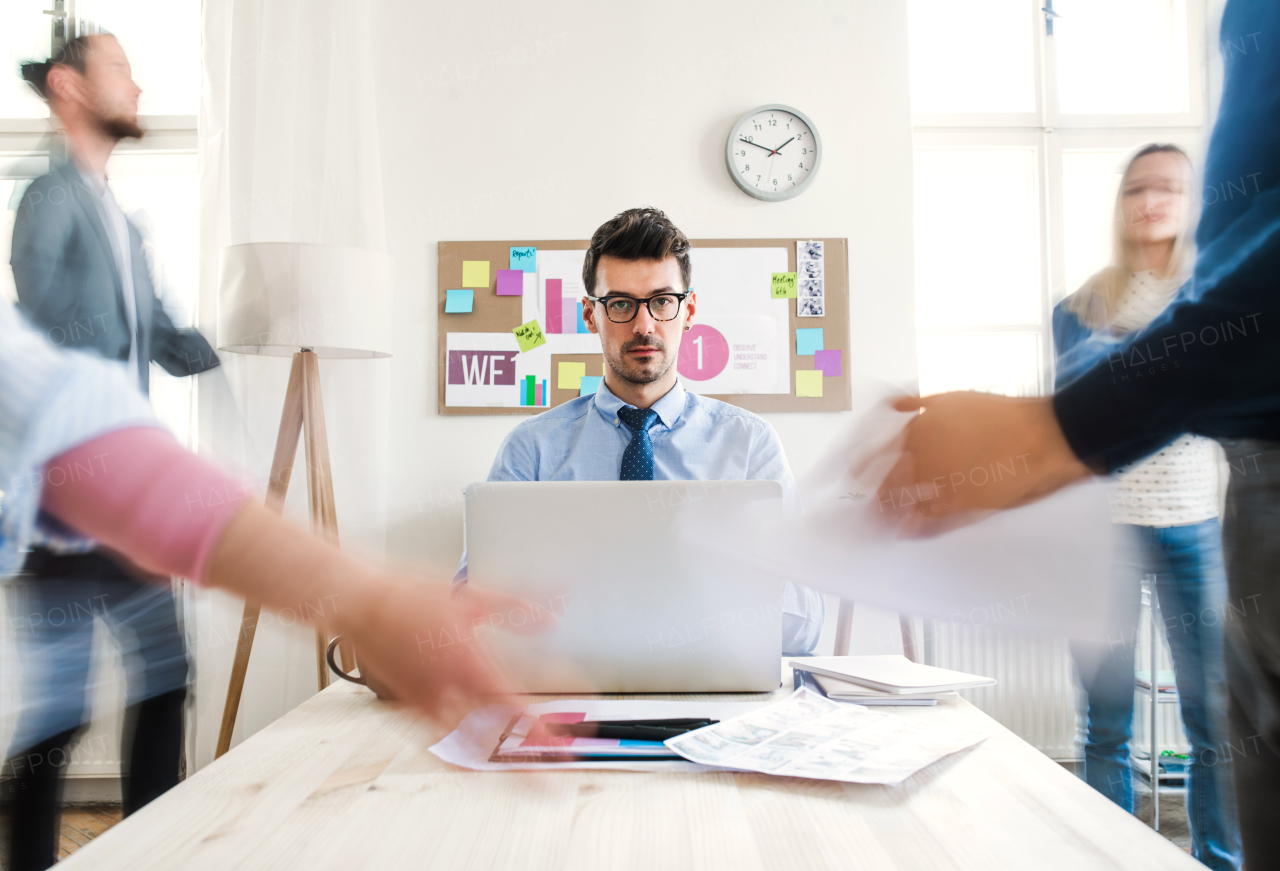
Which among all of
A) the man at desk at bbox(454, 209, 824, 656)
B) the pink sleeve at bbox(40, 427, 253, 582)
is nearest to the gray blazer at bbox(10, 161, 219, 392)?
the pink sleeve at bbox(40, 427, 253, 582)

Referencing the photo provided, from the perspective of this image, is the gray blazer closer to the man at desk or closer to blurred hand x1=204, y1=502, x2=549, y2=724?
blurred hand x1=204, y1=502, x2=549, y2=724

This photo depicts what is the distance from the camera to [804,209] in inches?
104

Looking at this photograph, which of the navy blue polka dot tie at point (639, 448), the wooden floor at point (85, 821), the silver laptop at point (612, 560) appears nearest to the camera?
the silver laptop at point (612, 560)

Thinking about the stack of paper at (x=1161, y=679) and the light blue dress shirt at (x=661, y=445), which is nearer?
the light blue dress shirt at (x=661, y=445)

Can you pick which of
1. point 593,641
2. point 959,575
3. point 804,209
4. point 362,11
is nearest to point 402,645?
point 959,575

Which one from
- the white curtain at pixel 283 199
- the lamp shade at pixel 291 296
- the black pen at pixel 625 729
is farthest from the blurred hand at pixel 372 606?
the white curtain at pixel 283 199

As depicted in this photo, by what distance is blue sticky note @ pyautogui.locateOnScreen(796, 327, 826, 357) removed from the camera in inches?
103

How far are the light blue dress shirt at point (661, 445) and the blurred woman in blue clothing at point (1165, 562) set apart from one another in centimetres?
84

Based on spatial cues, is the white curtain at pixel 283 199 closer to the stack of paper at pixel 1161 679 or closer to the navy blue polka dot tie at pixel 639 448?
the navy blue polka dot tie at pixel 639 448

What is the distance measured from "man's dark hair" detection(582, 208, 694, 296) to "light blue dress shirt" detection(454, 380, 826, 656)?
0.36 m

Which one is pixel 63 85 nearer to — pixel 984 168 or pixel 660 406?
pixel 660 406

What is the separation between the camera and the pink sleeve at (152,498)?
0.76 ft

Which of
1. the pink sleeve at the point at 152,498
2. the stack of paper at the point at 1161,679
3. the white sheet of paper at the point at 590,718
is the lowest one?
the stack of paper at the point at 1161,679

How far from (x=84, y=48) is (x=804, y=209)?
8.09 ft
